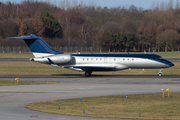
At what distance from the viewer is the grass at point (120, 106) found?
1614cm

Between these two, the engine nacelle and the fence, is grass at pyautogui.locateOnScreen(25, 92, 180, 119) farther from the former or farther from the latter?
the fence

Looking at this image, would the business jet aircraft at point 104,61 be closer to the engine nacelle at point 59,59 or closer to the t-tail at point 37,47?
the engine nacelle at point 59,59

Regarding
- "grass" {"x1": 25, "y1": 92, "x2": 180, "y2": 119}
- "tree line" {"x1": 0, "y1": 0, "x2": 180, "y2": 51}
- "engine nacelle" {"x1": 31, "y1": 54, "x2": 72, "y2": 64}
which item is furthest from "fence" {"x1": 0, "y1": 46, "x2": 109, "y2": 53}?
"grass" {"x1": 25, "y1": 92, "x2": 180, "y2": 119}

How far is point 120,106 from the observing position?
18531 mm

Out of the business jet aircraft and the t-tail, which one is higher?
the t-tail

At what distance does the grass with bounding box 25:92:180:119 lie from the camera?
16.1 m

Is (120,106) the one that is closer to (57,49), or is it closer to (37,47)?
(37,47)

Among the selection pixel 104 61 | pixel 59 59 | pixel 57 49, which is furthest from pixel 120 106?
pixel 57 49

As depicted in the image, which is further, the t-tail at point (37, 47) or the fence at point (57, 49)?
the fence at point (57, 49)

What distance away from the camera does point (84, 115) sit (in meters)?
16.0

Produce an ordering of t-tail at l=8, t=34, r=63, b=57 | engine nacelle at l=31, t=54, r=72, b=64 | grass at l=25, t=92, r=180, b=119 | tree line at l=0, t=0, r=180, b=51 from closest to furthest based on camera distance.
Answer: grass at l=25, t=92, r=180, b=119 < engine nacelle at l=31, t=54, r=72, b=64 < t-tail at l=8, t=34, r=63, b=57 < tree line at l=0, t=0, r=180, b=51

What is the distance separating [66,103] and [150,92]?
8704 mm

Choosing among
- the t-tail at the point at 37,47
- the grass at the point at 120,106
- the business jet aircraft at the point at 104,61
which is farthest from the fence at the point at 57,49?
the grass at the point at 120,106

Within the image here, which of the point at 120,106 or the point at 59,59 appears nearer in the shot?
the point at 120,106
